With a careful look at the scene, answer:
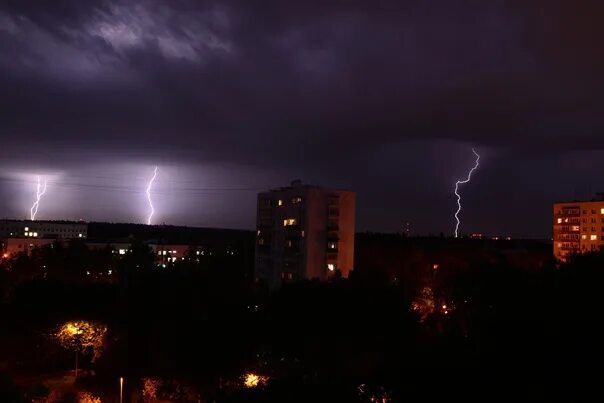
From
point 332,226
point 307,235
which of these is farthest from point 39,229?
point 332,226

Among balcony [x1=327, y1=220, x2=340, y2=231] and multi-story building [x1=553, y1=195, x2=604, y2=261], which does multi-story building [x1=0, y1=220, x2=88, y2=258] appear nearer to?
balcony [x1=327, y1=220, x2=340, y2=231]

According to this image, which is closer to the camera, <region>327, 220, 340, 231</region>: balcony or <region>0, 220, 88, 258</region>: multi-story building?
<region>327, 220, 340, 231</region>: balcony

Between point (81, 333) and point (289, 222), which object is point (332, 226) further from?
point (81, 333)

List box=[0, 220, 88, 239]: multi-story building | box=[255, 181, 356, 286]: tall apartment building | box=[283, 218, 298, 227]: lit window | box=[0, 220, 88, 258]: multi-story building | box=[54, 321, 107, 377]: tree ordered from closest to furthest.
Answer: box=[54, 321, 107, 377]: tree → box=[255, 181, 356, 286]: tall apartment building → box=[283, 218, 298, 227]: lit window → box=[0, 220, 88, 258]: multi-story building → box=[0, 220, 88, 239]: multi-story building

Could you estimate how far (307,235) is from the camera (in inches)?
1732

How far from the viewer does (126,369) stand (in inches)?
720

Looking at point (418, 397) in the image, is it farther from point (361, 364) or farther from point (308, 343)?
point (308, 343)

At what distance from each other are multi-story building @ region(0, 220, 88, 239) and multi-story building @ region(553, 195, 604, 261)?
79.4 m

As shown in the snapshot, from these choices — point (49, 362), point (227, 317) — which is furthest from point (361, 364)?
point (49, 362)

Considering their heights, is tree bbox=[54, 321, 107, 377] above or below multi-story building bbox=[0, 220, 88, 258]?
below

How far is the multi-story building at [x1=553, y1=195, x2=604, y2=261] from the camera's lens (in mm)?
68438

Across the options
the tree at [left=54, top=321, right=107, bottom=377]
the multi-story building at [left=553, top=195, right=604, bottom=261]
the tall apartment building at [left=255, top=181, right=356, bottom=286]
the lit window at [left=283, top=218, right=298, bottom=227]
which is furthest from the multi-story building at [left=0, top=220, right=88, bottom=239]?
the tree at [left=54, top=321, right=107, bottom=377]

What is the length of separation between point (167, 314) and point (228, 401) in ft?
36.2

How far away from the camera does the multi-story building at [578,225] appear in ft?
225
